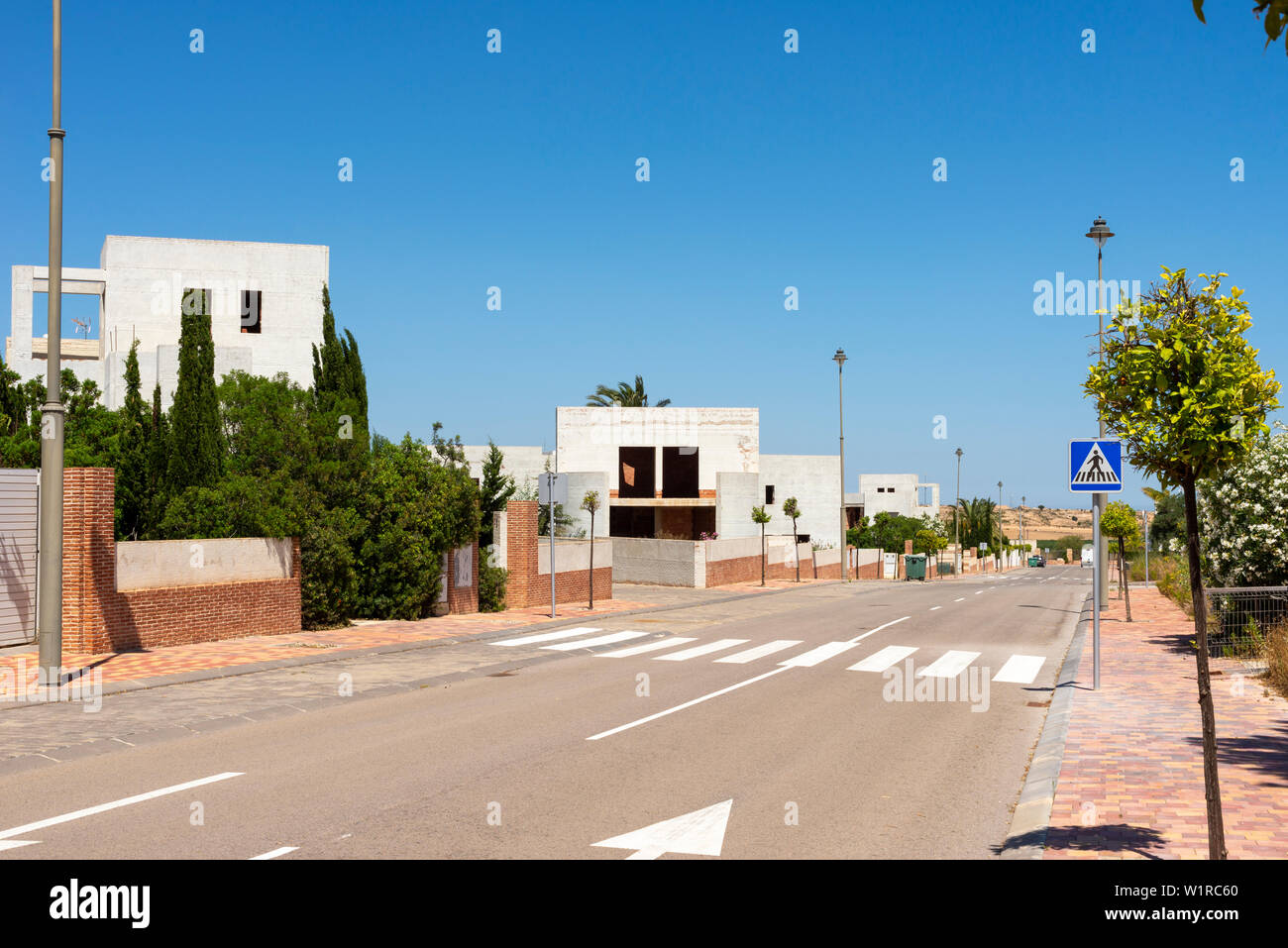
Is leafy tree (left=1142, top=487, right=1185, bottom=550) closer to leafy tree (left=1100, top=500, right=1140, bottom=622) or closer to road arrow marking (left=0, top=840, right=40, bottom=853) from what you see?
leafy tree (left=1100, top=500, right=1140, bottom=622)

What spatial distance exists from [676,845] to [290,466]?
53.8 feet

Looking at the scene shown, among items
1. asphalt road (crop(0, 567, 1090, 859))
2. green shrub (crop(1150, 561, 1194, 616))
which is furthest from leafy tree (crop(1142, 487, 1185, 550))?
asphalt road (crop(0, 567, 1090, 859))

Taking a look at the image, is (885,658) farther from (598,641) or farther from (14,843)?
(14,843)

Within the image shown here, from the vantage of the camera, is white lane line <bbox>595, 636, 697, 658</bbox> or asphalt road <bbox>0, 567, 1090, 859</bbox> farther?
white lane line <bbox>595, 636, 697, 658</bbox>

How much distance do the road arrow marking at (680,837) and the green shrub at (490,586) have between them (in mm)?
18863

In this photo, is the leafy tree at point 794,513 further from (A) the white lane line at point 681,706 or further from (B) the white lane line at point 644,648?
(A) the white lane line at point 681,706

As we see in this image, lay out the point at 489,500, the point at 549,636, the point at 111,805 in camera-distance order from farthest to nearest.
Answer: the point at 489,500, the point at 549,636, the point at 111,805

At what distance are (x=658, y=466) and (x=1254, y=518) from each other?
41.5m

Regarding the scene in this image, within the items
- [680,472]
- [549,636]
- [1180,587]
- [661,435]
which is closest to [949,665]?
[549,636]

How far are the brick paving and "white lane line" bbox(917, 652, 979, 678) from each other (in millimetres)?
9237

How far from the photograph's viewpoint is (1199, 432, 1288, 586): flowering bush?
16.7m

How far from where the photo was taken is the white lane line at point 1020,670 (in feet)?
51.4

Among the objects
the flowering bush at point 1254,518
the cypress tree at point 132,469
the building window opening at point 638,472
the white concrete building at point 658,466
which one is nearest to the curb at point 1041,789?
the flowering bush at point 1254,518

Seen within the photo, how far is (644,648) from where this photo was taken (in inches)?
769
